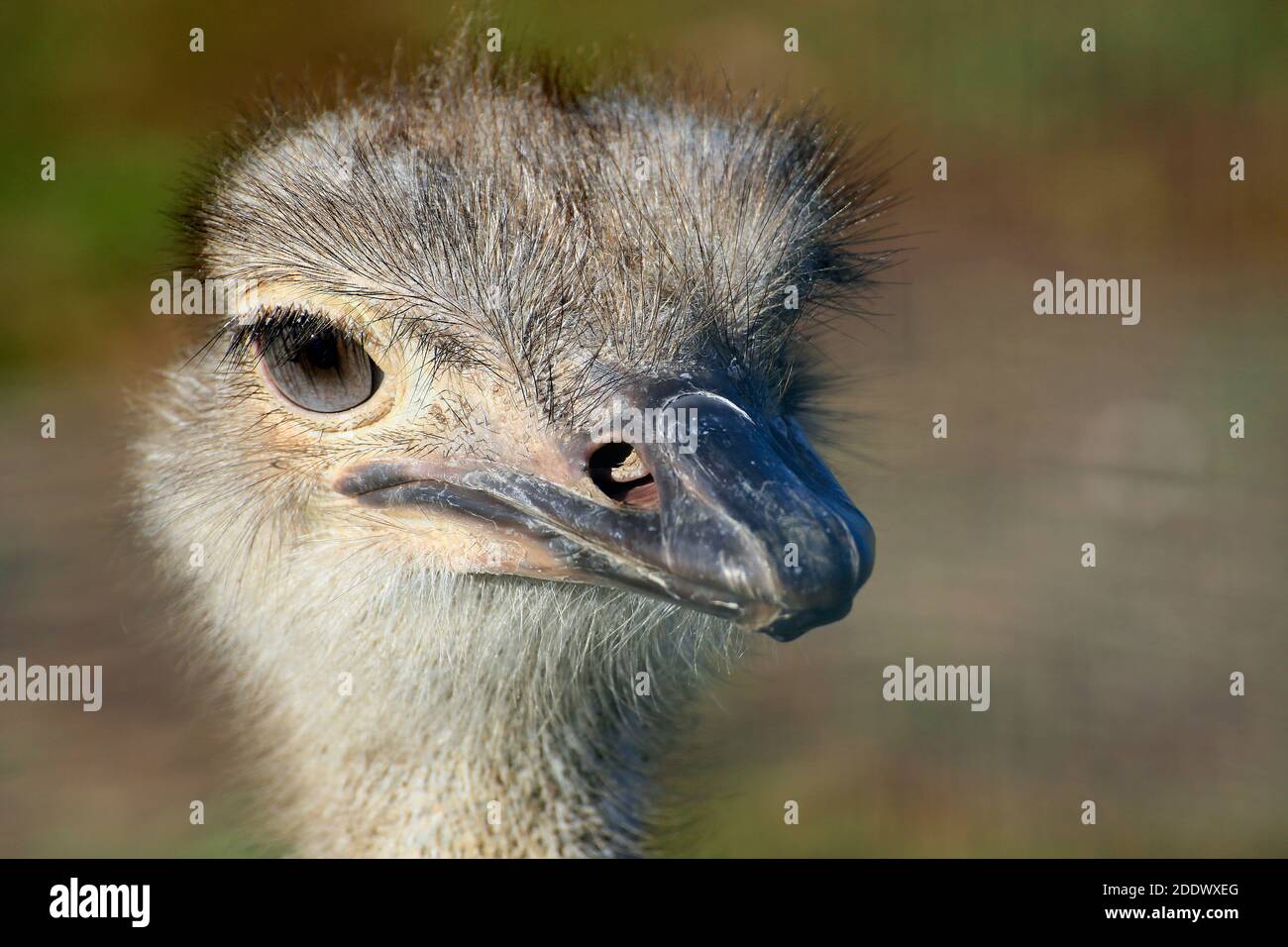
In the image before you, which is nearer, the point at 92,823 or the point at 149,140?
the point at 92,823

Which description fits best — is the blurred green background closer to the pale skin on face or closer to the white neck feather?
the white neck feather

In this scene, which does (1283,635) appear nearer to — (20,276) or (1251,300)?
(1251,300)

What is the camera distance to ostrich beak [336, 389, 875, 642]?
72.9 inches

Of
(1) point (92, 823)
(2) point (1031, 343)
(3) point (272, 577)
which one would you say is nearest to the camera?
(3) point (272, 577)

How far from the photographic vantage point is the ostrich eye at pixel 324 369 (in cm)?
224

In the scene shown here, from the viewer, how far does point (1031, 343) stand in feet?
23.0

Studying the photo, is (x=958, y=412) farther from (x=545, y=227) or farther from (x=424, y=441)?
(x=424, y=441)

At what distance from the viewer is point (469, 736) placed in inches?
97.7

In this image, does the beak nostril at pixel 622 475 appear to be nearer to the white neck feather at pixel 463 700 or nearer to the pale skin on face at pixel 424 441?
the pale skin on face at pixel 424 441

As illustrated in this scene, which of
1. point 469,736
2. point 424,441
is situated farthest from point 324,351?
point 469,736

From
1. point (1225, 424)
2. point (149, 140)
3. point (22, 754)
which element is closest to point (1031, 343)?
point (1225, 424)

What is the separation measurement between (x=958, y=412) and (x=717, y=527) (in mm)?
5050

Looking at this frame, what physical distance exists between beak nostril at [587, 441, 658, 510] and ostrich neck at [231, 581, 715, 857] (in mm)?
404

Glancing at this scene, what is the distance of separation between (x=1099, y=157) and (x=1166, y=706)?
3213mm
